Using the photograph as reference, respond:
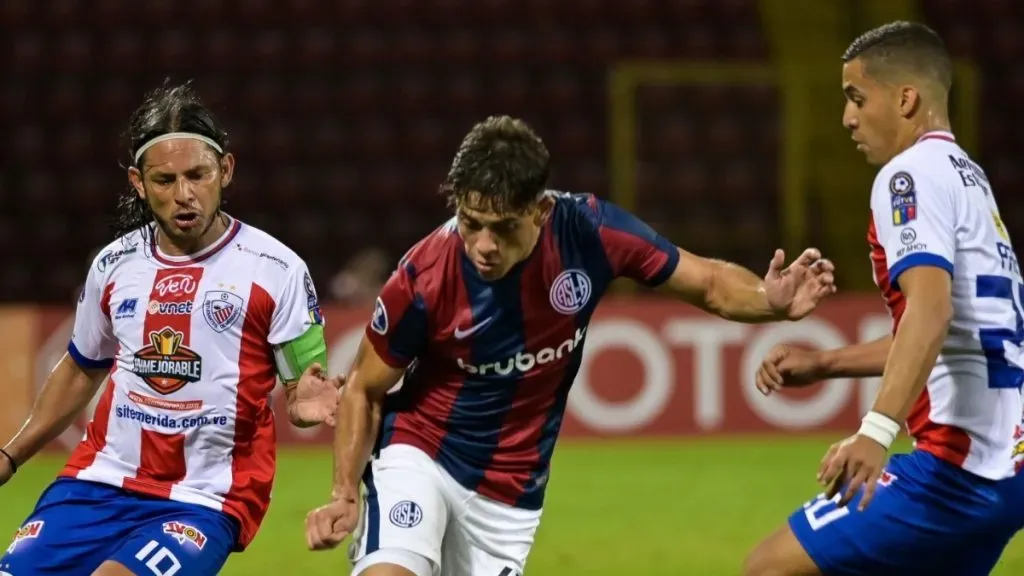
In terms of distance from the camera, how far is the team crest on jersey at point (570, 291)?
4.26 m

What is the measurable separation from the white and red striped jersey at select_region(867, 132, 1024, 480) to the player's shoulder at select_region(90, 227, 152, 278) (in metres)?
2.11

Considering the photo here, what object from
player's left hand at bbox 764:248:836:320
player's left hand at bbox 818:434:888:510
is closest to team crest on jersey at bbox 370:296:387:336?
player's left hand at bbox 764:248:836:320

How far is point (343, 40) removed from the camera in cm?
1650

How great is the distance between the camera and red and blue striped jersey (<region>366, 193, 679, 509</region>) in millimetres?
4215

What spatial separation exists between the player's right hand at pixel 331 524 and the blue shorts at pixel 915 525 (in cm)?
120

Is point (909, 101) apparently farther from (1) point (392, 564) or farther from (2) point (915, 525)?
(1) point (392, 564)

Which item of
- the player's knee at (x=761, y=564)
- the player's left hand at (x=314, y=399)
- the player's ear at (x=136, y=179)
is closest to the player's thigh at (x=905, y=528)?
the player's knee at (x=761, y=564)

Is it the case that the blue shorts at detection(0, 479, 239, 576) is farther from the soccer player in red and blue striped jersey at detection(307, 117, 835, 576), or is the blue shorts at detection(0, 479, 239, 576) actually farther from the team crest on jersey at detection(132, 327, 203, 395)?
the soccer player in red and blue striped jersey at detection(307, 117, 835, 576)

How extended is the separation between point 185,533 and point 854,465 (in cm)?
182

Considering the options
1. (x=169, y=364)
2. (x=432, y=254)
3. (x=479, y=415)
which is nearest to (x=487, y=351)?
(x=479, y=415)

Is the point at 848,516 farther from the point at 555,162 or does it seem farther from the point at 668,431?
the point at 555,162

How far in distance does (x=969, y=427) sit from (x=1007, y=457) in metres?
0.12

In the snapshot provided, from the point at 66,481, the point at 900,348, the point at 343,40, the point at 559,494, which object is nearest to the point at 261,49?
the point at 343,40

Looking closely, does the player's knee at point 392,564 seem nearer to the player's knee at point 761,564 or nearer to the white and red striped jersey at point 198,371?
the white and red striped jersey at point 198,371
